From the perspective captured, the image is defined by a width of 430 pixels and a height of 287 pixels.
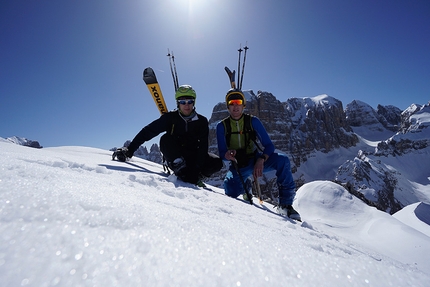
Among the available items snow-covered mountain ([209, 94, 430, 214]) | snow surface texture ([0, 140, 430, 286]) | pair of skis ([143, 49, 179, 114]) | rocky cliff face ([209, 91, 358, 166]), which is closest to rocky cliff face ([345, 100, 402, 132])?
snow-covered mountain ([209, 94, 430, 214])

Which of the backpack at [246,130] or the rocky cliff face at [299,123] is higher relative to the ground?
the rocky cliff face at [299,123]

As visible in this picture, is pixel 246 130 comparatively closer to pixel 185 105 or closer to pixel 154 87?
pixel 185 105

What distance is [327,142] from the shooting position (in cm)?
11481

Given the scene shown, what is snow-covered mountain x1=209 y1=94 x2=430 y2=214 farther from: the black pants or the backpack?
the black pants

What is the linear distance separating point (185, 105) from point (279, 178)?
264 cm

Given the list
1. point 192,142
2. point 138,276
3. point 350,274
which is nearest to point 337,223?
point 192,142

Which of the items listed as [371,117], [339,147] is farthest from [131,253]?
[371,117]

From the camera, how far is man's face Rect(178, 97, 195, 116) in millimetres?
4832

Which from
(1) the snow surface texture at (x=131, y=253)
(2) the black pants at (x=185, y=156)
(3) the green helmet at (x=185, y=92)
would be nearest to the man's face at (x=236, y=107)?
(3) the green helmet at (x=185, y=92)

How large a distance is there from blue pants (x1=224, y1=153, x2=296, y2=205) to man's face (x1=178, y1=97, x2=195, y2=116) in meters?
1.71

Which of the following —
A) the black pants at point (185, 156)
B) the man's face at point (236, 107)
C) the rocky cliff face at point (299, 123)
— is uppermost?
the rocky cliff face at point (299, 123)

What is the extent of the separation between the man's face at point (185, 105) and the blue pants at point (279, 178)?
1.71m

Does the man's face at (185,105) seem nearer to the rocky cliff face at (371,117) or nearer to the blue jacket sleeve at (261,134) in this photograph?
the blue jacket sleeve at (261,134)

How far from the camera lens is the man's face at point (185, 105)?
483 centimetres
